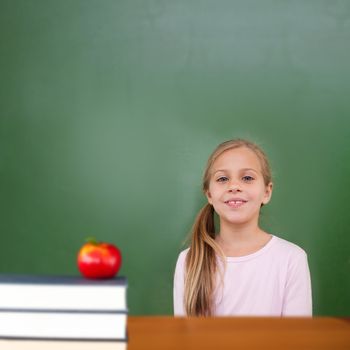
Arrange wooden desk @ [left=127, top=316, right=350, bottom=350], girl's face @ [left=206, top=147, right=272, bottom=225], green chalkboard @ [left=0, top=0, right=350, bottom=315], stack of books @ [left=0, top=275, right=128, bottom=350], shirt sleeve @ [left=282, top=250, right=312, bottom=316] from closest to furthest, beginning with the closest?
1. stack of books @ [left=0, top=275, right=128, bottom=350]
2. wooden desk @ [left=127, top=316, right=350, bottom=350]
3. shirt sleeve @ [left=282, top=250, right=312, bottom=316]
4. girl's face @ [left=206, top=147, right=272, bottom=225]
5. green chalkboard @ [left=0, top=0, right=350, bottom=315]

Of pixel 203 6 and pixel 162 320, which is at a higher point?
pixel 203 6

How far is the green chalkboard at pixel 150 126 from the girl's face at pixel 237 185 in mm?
154

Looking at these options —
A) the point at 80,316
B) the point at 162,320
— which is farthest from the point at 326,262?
the point at 80,316

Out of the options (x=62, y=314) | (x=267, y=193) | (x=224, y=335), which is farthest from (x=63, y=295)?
(x=267, y=193)

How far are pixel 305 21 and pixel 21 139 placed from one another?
106cm

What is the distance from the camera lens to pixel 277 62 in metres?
2.10

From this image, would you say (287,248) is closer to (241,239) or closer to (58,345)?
(241,239)

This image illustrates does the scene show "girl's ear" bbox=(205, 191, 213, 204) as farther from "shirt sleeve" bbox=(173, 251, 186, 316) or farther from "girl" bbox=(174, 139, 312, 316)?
"shirt sleeve" bbox=(173, 251, 186, 316)

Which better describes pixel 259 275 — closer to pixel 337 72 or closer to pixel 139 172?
pixel 139 172

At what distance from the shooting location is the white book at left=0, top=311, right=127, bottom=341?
827mm

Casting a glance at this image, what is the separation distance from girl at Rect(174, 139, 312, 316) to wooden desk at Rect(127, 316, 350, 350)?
27.5 inches

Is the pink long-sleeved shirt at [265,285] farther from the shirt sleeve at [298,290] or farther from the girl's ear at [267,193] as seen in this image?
the girl's ear at [267,193]

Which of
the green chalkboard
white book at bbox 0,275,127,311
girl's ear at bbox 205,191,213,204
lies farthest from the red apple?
the green chalkboard

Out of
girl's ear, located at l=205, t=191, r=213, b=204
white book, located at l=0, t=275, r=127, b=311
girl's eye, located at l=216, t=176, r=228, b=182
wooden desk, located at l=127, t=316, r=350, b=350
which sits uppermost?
girl's eye, located at l=216, t=176, r=228, b=182
